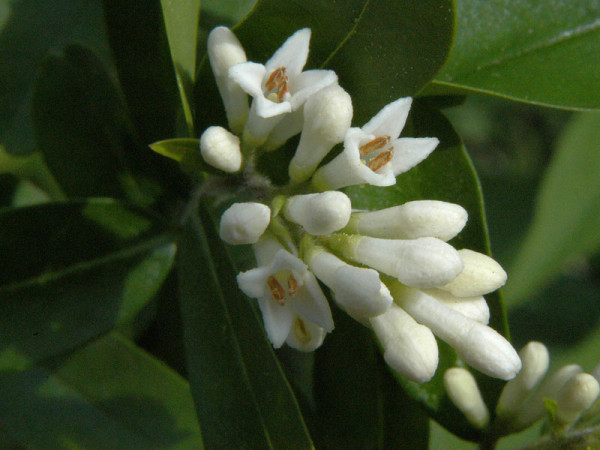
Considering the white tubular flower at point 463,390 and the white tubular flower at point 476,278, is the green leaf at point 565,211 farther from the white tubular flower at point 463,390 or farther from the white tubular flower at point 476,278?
the white tubular flower at point 476,278

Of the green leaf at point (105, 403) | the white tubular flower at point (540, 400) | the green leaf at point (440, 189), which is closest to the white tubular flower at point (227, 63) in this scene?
the green leaf at point (440, 189)

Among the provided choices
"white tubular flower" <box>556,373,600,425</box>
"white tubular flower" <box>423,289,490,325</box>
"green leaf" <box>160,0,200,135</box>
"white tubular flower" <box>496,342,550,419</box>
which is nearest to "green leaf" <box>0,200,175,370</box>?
"green leaf" <box>160,0,200,135</box>

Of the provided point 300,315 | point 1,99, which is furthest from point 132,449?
point 1,99

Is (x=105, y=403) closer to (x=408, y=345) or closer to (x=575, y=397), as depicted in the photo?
(x=408, y=345)

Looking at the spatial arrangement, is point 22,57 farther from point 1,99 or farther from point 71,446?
point 71,446

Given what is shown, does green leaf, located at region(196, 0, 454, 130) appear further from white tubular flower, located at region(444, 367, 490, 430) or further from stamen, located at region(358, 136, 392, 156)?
white tubular flower, located at region(444, 367, 490, 430)
